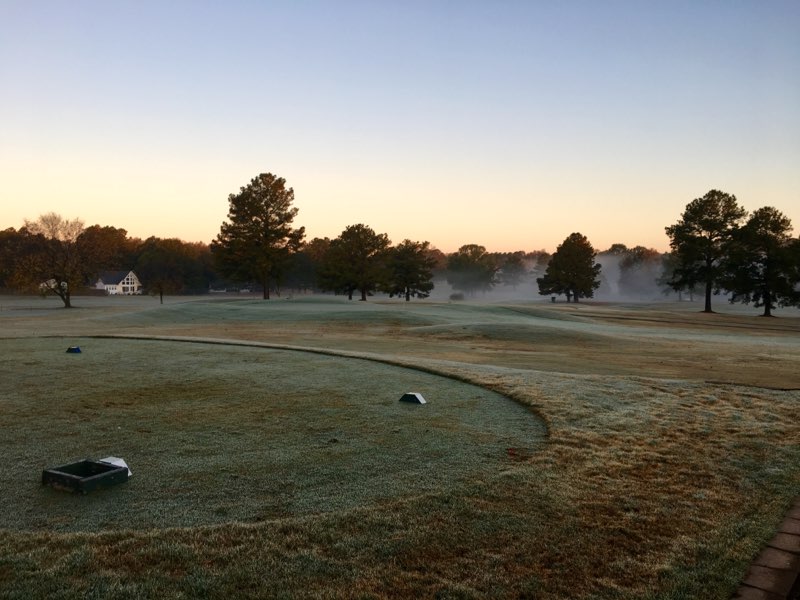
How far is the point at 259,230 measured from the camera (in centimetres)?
7138

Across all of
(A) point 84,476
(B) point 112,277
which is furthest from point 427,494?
(B) point 112,277

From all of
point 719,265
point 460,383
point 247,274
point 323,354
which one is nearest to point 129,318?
point 323,354

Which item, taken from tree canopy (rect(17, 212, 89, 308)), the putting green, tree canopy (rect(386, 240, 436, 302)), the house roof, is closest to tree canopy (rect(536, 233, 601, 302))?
tree canopy (rect(386, 240, 436, 302))

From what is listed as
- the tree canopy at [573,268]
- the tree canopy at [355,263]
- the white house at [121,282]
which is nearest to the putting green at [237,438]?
the tree canopy at [355,263]

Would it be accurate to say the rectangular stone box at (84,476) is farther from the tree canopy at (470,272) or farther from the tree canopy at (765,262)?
the tree canopy at (470,272)

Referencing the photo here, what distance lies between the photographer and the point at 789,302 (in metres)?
57.8

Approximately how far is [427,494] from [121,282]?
143 m

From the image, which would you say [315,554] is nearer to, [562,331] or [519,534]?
[519,534]

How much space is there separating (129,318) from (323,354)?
24.3m

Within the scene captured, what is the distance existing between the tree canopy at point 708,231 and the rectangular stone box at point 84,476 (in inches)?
2603

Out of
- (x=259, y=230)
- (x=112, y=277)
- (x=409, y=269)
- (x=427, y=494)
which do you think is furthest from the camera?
(x=112, y=277)

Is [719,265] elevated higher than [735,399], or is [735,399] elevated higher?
[719,265]

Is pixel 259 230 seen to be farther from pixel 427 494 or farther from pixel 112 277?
pixel 112 277

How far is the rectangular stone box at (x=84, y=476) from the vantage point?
539cm
